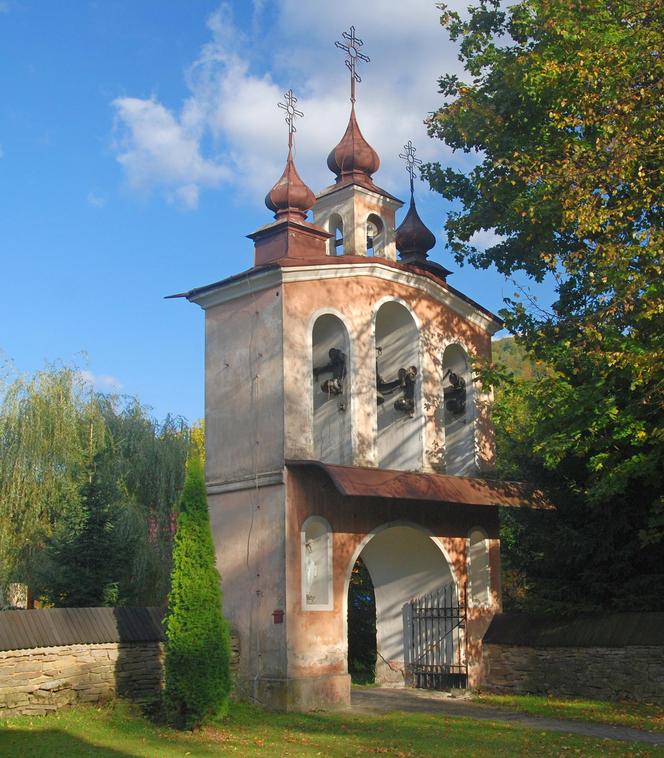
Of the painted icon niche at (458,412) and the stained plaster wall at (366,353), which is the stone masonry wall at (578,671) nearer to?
the painted icon niche at (458,412)

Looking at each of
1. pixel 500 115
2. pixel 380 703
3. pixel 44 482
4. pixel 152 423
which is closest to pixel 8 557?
pixel 44 482

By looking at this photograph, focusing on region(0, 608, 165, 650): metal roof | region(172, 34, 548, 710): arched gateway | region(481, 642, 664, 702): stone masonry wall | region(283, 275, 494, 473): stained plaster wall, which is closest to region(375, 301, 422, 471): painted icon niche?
region(172, 34, 548, 710): arched gateway

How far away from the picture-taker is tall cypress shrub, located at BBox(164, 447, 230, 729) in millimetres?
13641

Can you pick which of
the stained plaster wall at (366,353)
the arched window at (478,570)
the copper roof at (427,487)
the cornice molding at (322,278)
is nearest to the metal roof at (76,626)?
the copper roof at (427,487)

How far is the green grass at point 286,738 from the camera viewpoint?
468 inches

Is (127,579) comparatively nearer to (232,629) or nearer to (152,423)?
(152,423)

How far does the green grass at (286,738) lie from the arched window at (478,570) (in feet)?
13.5

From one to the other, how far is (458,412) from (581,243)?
14.9ft

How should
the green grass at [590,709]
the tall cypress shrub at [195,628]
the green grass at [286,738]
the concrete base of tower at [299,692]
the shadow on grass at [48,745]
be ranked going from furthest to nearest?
1. the concrete base of tower at [299,692]
2. the green grass at [590,709]
3. the tall cypress shrub at [195,628]
4. the green grass at [286,738]
5. the shadow on grass at [48,745]

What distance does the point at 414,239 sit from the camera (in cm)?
2056

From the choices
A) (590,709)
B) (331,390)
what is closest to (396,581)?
(331,390)

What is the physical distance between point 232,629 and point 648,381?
7.70m

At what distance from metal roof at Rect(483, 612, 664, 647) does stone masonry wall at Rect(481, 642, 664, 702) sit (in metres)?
0.12

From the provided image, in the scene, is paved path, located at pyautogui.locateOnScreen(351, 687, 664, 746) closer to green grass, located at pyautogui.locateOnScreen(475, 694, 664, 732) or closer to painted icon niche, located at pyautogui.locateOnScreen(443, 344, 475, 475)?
green grass, located at pyautogui.locateOnScreen(475, 694, 664, 732)
